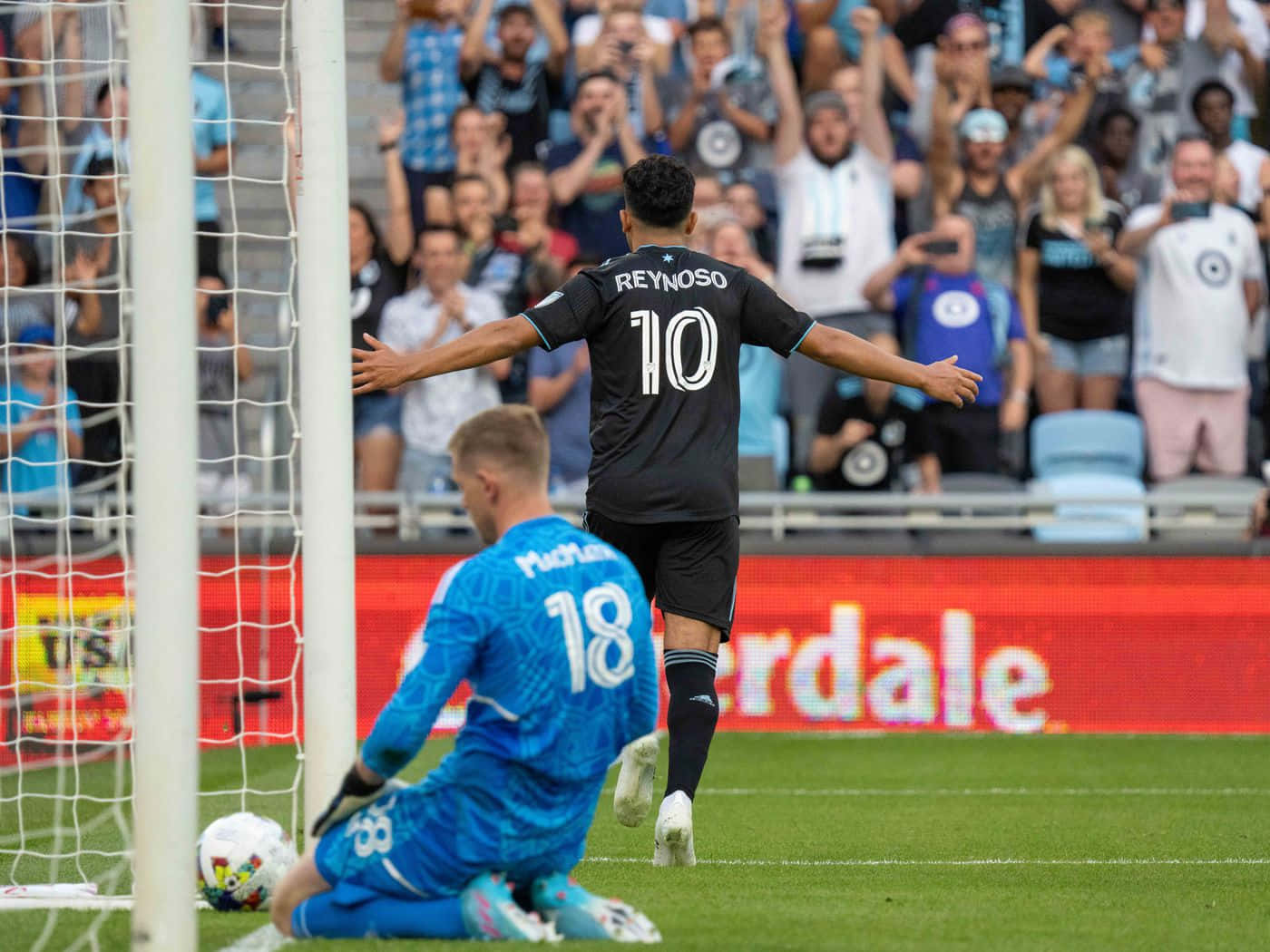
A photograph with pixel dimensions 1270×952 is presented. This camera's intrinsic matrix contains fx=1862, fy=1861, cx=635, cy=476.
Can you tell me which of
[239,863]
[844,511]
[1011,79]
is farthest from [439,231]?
[239,863]

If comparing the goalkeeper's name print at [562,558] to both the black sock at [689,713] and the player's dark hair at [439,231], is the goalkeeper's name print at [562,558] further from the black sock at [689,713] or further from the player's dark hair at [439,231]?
the player's dark hair at [439,231]

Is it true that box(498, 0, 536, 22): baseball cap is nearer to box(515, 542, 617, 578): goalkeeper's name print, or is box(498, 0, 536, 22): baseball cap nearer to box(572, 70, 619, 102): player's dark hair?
box(572, 70, 619, 102): player's dark hair

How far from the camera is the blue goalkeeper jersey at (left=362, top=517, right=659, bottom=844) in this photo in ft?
13.3

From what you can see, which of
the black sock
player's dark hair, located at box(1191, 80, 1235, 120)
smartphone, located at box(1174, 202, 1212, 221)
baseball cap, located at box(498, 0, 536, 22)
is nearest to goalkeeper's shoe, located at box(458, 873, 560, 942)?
the black sock

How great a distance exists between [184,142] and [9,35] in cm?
837

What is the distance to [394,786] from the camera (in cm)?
426

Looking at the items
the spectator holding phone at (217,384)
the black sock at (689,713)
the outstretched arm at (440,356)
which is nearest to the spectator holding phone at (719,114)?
the spectator holding phone at (217,384)

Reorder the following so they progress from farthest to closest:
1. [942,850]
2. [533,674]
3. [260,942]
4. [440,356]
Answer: [942,850] < [440,356] < [260,942] < [533,674]

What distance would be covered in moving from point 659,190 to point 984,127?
7456 millimetres

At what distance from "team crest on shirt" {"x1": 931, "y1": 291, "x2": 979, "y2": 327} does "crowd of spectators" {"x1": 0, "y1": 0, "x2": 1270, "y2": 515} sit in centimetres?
2

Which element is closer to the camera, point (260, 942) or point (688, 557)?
point (260, 942)

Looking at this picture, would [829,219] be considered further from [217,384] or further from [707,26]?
[217,384]

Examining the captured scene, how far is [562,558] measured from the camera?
165 inches

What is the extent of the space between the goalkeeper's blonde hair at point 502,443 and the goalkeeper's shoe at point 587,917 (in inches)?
38.0
